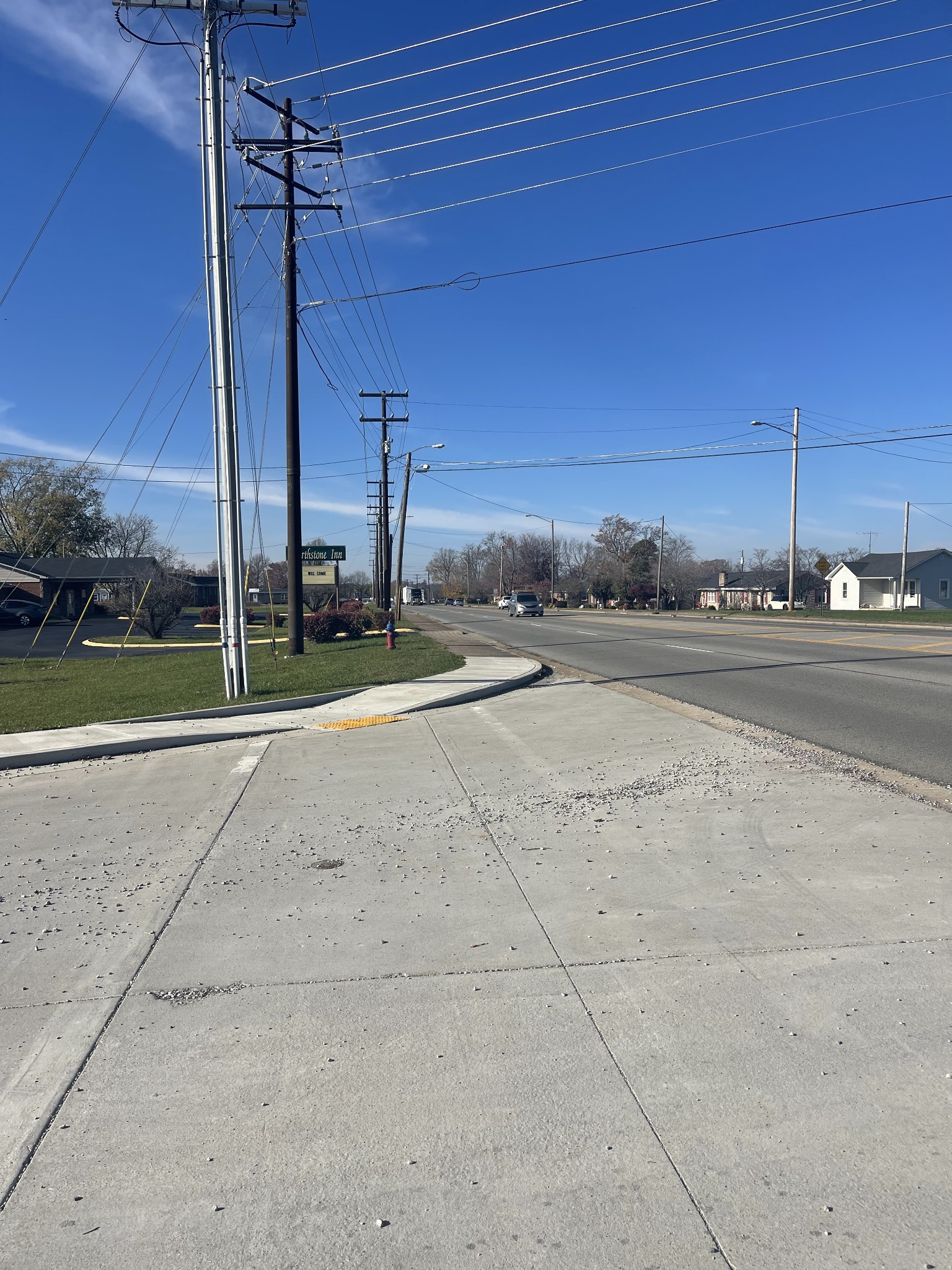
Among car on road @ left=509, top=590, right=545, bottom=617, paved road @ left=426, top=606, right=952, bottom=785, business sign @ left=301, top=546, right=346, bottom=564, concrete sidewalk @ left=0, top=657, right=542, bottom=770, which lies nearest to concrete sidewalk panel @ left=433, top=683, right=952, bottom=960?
paved road @ left=426, top=606, right=952, bottom=785

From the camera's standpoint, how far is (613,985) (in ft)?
13.7

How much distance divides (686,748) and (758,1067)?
6.44m

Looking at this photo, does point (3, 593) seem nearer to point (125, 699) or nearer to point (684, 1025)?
point (125, 699)

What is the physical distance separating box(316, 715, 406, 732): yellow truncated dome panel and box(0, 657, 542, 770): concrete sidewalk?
0.15 m

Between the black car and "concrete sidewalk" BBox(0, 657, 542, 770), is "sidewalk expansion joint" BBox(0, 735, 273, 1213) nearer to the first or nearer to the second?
"concrete sidewalk" BBox(0, 657, 542, 770)

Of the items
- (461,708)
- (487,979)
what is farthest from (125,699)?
(487,979)

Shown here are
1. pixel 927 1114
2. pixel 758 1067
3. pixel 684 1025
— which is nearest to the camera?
pixel 927 1114

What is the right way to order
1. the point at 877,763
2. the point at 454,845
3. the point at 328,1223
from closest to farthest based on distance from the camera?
the point at 328,1223, the point at 454,845, the point at 877,763

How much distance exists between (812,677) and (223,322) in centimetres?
1151

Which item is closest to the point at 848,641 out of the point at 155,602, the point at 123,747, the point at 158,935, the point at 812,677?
the point at 812,677

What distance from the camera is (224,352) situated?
14539 millimetres

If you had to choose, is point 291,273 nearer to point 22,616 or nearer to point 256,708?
point 256,708

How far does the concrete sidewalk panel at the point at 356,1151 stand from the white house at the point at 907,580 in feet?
254

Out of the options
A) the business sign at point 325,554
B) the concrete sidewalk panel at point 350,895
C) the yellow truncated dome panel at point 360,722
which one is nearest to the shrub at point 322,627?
the business sign at point 325,554
